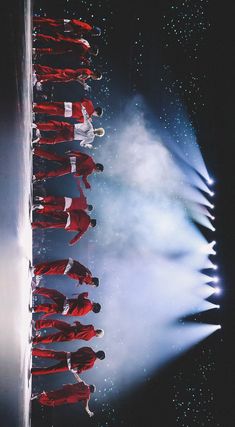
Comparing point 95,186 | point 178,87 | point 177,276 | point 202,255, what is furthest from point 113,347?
point 178,87

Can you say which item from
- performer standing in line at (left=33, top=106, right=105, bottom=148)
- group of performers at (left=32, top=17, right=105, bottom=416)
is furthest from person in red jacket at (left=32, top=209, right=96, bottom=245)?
performer standing in line at (left=33, top=106, right=105, bottom=148)

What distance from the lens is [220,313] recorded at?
8016 mm

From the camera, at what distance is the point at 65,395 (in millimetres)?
5742

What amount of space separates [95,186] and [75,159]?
1784 millimetres

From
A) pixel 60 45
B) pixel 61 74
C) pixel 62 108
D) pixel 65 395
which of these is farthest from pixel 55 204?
pixel 65 395

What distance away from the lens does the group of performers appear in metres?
5.64

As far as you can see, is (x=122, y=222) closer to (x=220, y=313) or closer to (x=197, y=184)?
(x=197, y=184)

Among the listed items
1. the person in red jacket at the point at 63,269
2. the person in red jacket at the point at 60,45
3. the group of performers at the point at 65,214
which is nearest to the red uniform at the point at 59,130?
the group of performers at the point at 65,214

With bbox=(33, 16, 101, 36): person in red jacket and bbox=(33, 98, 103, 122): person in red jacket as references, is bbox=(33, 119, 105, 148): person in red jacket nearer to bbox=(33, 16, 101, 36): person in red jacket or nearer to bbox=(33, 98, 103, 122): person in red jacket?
bbox=(33, 98, 103, 122): person in red jacket

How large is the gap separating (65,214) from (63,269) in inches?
30.2

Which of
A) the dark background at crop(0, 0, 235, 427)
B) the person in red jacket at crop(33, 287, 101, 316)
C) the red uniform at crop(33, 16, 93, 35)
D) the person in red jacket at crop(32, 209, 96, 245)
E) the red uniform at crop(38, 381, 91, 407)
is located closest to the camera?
the person in red jacket at crop(33, 287, 101, 316)

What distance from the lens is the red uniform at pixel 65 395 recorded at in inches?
225

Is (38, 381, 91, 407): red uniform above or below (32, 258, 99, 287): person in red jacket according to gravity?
below

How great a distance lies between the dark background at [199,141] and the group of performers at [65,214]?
59.9 inches
